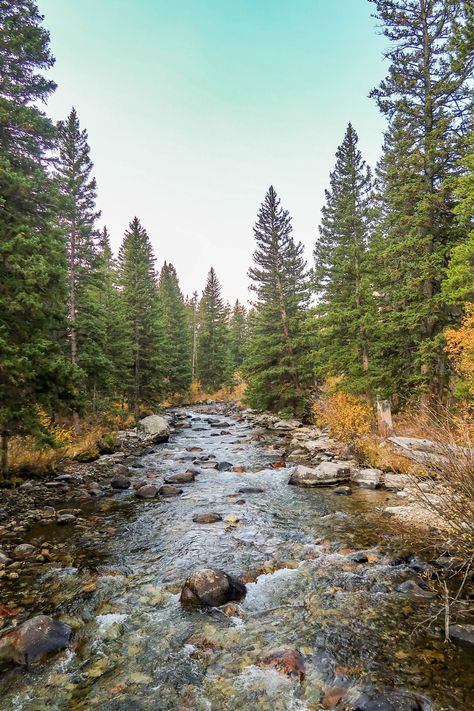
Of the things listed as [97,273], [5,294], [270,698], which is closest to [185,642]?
[270,698]

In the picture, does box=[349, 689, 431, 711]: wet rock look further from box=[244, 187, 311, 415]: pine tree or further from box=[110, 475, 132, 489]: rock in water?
box=[244, 187, 311, 415]: pine tree

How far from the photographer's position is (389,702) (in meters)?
3.53

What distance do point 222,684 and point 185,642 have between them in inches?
34.3

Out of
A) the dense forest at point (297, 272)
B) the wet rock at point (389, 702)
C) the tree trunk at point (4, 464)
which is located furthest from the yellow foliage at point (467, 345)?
the tree trunk at point (4, 464)

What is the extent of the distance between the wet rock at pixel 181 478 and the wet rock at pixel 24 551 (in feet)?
18.9

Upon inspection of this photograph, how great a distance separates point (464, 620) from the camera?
15.5 feet

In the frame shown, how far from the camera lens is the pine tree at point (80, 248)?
18.7 m

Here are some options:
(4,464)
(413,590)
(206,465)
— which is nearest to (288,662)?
(413,590)

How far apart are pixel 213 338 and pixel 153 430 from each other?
90.8 feet

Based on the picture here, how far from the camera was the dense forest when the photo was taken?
406 inches

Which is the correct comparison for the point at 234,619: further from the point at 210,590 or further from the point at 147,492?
the point at 147,492

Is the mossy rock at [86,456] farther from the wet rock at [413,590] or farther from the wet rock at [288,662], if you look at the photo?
the wet rock at [413,590]

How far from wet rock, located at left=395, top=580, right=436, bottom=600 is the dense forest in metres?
7.58

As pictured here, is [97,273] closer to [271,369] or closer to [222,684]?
[271,369]
